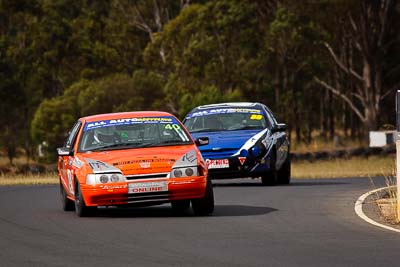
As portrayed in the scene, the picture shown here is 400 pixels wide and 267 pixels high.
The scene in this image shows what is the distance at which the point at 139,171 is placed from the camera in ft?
48.8

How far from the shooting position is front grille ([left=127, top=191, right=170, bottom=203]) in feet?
48.7

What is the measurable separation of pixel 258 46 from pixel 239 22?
2.25m

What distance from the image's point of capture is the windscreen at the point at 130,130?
1577 centimetres

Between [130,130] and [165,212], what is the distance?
1.26 meters

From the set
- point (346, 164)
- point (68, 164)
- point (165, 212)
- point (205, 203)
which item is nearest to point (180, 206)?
point (165, 212)

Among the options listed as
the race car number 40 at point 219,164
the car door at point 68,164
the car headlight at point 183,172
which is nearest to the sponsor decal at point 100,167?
the car headlight at point 183,172

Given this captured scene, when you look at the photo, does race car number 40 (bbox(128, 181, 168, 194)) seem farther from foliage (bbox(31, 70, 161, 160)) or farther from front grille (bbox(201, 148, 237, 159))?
foliage (bbox(31, 70, 161, 160))

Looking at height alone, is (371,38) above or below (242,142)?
above

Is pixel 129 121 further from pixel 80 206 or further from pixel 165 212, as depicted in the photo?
pixel 80 206

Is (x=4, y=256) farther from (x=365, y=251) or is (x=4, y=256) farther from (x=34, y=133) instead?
(x=34, y=133)

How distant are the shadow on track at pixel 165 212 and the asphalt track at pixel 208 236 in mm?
13

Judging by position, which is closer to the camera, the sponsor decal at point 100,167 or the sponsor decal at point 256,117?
the sponsor decal at point 100,167

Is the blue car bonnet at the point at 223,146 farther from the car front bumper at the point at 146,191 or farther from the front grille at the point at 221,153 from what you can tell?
the car front bumper at the point at 146,191

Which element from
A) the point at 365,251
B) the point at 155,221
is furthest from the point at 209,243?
the point at 155,221
